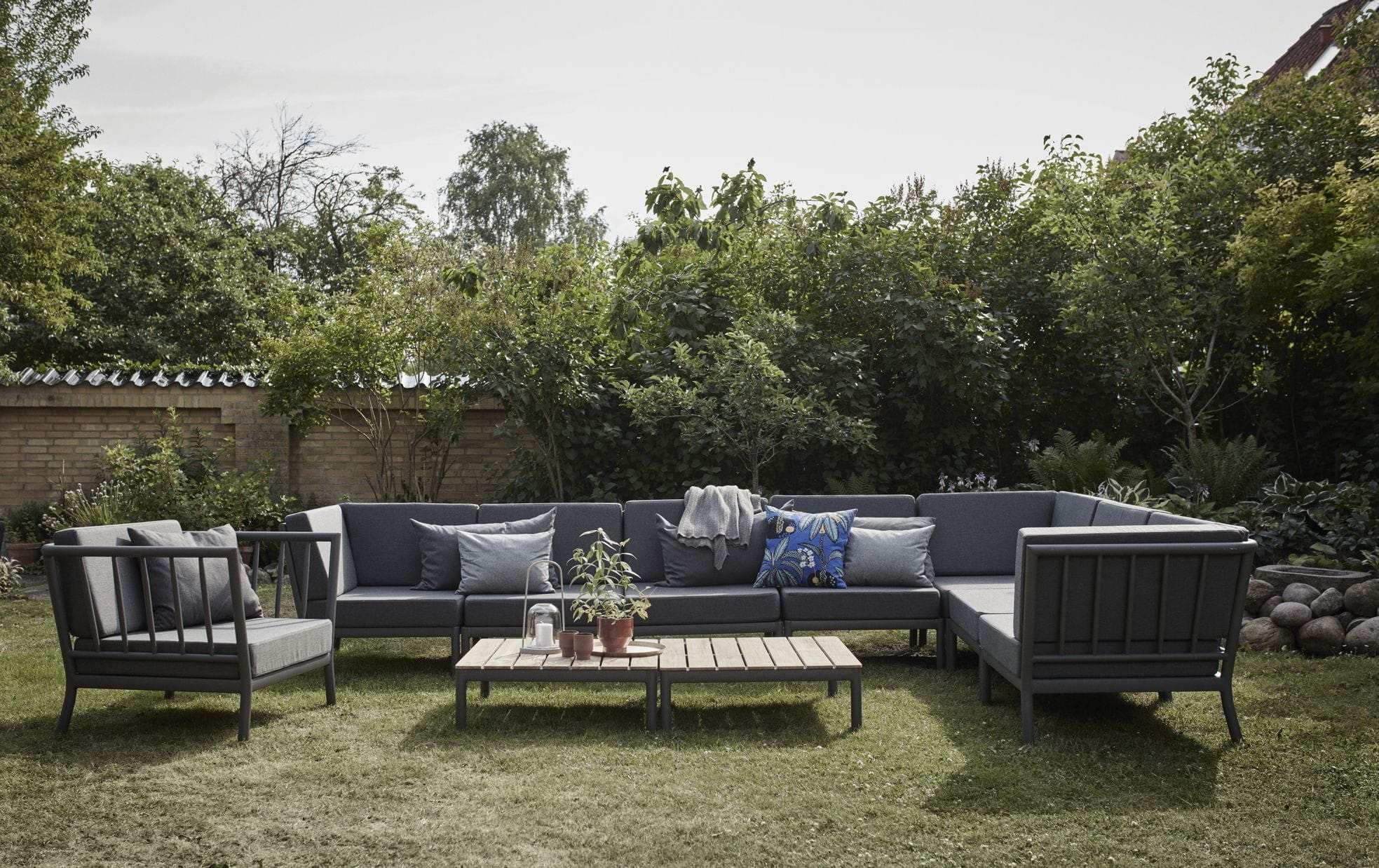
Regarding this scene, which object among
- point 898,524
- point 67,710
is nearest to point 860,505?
point 898,524

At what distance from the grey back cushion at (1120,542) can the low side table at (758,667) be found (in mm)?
855

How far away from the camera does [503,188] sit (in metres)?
25.0

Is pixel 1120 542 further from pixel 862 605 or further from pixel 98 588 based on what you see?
pixel 98 588

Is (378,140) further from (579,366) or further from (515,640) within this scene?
(515,640)

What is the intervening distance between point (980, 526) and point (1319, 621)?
6.12 ft

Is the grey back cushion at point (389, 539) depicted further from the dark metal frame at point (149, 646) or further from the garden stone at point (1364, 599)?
the garden stone at point (1364, 599)

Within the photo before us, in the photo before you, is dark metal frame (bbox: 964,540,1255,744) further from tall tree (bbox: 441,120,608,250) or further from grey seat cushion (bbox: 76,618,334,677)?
tall tree (bbox: 441,120,608,250)

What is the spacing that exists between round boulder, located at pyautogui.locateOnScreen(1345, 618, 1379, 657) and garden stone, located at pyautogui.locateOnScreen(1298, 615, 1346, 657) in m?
0.05

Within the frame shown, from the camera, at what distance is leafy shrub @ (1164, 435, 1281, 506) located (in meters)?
8.07

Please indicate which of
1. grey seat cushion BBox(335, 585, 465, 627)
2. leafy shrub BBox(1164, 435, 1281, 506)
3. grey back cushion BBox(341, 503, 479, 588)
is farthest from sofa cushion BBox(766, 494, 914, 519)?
leafy shrub BBox(1164, 435, 1281, 506)

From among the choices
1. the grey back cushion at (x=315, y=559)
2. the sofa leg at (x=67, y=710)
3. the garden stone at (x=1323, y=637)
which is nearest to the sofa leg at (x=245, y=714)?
the sofa leg at (x=67, y=710)

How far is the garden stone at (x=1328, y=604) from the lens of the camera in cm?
602

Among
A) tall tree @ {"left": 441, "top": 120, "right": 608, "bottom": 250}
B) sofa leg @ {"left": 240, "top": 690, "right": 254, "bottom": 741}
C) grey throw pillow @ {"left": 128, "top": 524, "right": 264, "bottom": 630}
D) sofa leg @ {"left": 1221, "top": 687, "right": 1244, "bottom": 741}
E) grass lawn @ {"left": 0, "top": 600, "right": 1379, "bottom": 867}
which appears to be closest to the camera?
grass lawn @ {"left": 0, "top": 600, "right": 1379, "bottom": 867}

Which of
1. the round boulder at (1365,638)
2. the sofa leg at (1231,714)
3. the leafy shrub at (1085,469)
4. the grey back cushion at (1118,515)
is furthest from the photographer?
the leafy shrub at (1085,469)
